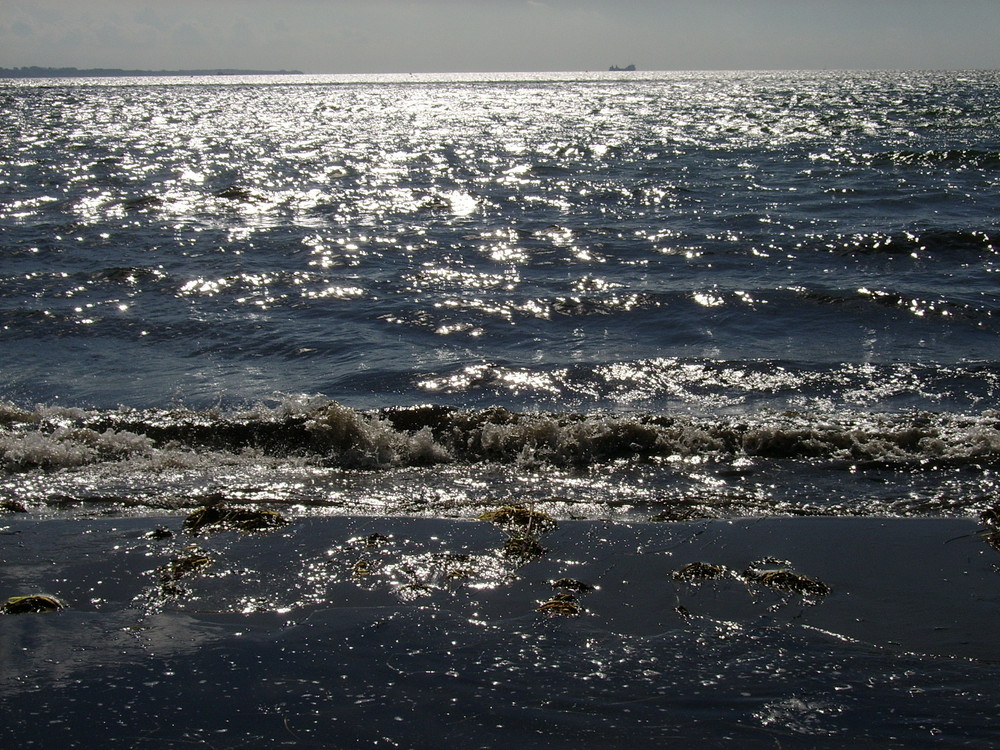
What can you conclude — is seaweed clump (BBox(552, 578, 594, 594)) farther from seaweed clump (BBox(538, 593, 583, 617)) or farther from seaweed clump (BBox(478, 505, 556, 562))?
seaweed clump (BBox(478, 505, 556, 562))

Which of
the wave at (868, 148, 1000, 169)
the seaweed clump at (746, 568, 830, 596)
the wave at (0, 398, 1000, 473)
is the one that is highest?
the wave at (868, 148, 1000, 169)

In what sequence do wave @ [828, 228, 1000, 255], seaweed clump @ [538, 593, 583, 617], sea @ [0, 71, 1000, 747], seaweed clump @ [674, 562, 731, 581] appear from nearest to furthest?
1. seaweed clump @ [538, 593, 583, 617]
2. seaweed clump @ [674, 562, 731, 581]
3. sea @ [0, 71, 1000, 747]
4. wave @ [828, 228, 1000, 255]

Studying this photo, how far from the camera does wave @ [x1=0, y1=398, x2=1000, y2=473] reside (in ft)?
23.5

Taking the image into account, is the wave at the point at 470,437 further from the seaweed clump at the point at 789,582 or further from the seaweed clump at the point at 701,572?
the seaweed clump at the point at 789,582

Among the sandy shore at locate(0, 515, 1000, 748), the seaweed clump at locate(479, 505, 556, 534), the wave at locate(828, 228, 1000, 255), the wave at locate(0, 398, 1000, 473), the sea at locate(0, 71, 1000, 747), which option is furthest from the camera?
the wave at locate(828, 228, 1000, 255)

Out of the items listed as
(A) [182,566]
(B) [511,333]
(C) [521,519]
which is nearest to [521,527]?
(C) [521,519]

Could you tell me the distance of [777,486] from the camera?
654 cm

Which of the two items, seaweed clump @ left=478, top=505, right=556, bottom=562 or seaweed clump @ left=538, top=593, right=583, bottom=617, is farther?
seaweed clump @ left=478, top=505, right=556, bottom=562

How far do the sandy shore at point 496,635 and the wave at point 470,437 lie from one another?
1589 millimetres

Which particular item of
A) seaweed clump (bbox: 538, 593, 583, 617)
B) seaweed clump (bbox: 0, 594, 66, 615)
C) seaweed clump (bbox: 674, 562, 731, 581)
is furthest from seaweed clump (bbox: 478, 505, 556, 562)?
seaweed clump (bbox: 0, 594, 66, 615)

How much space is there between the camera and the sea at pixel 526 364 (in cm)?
588

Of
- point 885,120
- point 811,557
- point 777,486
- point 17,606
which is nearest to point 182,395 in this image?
point 17,606

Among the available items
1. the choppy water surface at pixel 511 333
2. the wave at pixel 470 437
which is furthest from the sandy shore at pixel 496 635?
the wave at pixel 470 437

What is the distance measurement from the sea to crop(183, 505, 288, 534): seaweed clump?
0.68 ft
